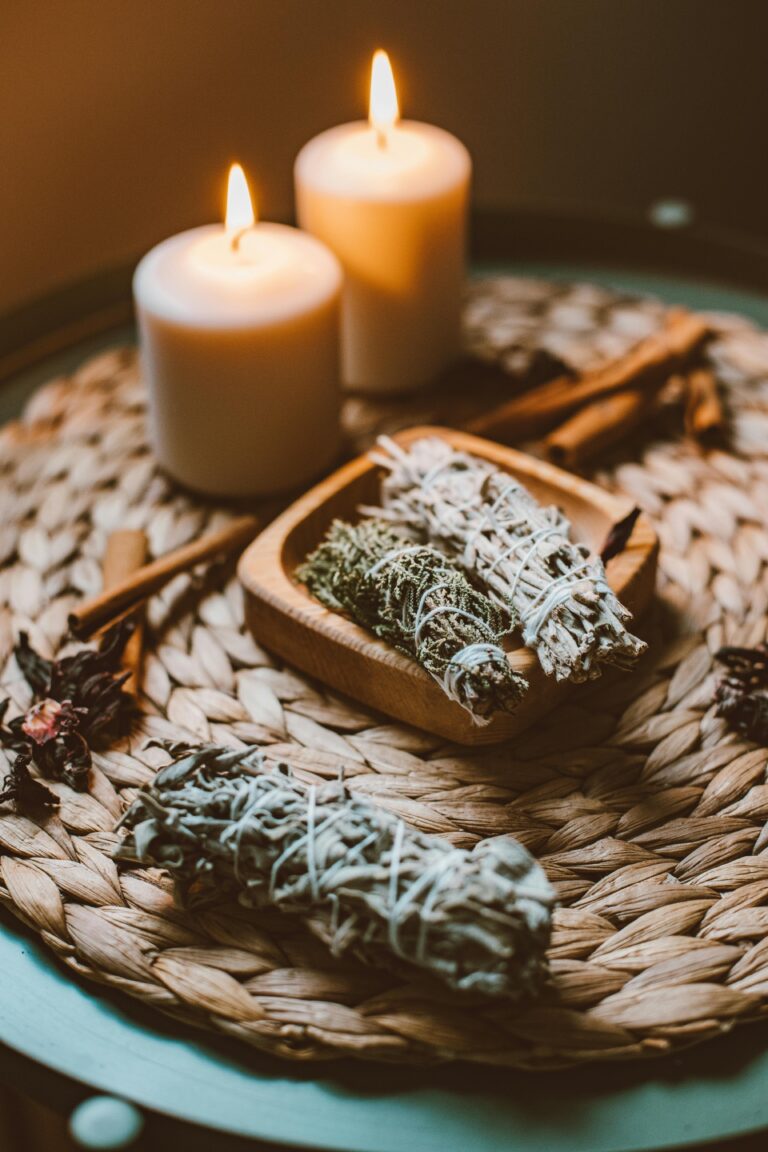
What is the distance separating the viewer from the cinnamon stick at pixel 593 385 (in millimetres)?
1000

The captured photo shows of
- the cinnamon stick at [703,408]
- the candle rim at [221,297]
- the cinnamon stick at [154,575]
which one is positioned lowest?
the cinnamon stick at [154,575]

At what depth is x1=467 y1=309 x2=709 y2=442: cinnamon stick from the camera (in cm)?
100

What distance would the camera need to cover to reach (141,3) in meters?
1.37

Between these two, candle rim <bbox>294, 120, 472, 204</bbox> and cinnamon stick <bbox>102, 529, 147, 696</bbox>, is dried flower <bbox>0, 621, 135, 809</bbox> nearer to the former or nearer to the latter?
cinnamon stick <bbox>102, 529, 147, 696</bbox>

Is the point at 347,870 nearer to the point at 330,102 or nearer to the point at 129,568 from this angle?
the point at 129,568

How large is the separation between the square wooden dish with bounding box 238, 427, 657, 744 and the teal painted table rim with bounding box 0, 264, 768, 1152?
0.68 ft

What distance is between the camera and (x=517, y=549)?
2.51ft

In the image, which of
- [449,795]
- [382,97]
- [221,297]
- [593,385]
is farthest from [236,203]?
[449,795]

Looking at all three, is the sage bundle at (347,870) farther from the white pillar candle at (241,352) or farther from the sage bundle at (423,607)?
the white pillar candle at (241,352)

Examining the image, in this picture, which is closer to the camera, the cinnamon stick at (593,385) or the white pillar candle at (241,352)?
the white pillar candle at (241,352)

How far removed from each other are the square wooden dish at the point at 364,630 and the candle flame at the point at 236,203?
0.64ft

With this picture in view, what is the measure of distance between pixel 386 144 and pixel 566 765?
56 cm

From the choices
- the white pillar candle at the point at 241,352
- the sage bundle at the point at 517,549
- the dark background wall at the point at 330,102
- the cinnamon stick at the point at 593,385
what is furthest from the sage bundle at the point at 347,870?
the dark background wall at the point at 330,102

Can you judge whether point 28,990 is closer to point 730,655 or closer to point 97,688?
point 97,688
